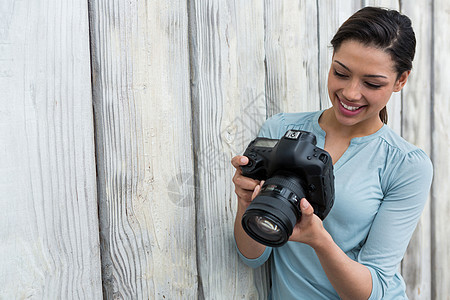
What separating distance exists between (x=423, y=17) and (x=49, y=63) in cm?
148

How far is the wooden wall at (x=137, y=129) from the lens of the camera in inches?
→ 27.5

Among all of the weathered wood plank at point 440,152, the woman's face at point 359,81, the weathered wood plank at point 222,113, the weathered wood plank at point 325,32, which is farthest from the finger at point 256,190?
the weathered wood plank at point 440,152

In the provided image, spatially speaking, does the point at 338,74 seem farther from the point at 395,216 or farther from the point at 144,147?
the point at 144,147

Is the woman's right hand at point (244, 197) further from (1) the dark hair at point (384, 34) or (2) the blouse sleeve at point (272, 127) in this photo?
(1) the dark hair at point (384, 34)

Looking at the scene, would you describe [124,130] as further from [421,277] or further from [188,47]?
[421,277]

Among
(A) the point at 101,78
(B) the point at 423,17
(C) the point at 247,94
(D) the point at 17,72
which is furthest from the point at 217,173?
(B) the point at 423,17

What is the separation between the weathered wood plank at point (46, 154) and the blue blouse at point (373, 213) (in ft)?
1.47

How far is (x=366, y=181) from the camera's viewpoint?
3.20 feet

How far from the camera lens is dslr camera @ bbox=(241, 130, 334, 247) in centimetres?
74

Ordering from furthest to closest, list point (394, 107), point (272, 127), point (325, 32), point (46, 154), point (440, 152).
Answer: point (440, 152)
point (394, 107)
point (325, 32)
point (272, 127)
point (46, 154)

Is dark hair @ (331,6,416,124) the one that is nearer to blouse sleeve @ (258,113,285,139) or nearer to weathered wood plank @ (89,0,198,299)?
blouse sleeve @ (258,113,285,139)

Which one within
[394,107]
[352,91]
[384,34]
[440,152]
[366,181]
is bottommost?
[440,152]

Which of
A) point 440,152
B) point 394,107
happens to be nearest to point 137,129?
point 394,107

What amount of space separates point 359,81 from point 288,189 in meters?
0.36
